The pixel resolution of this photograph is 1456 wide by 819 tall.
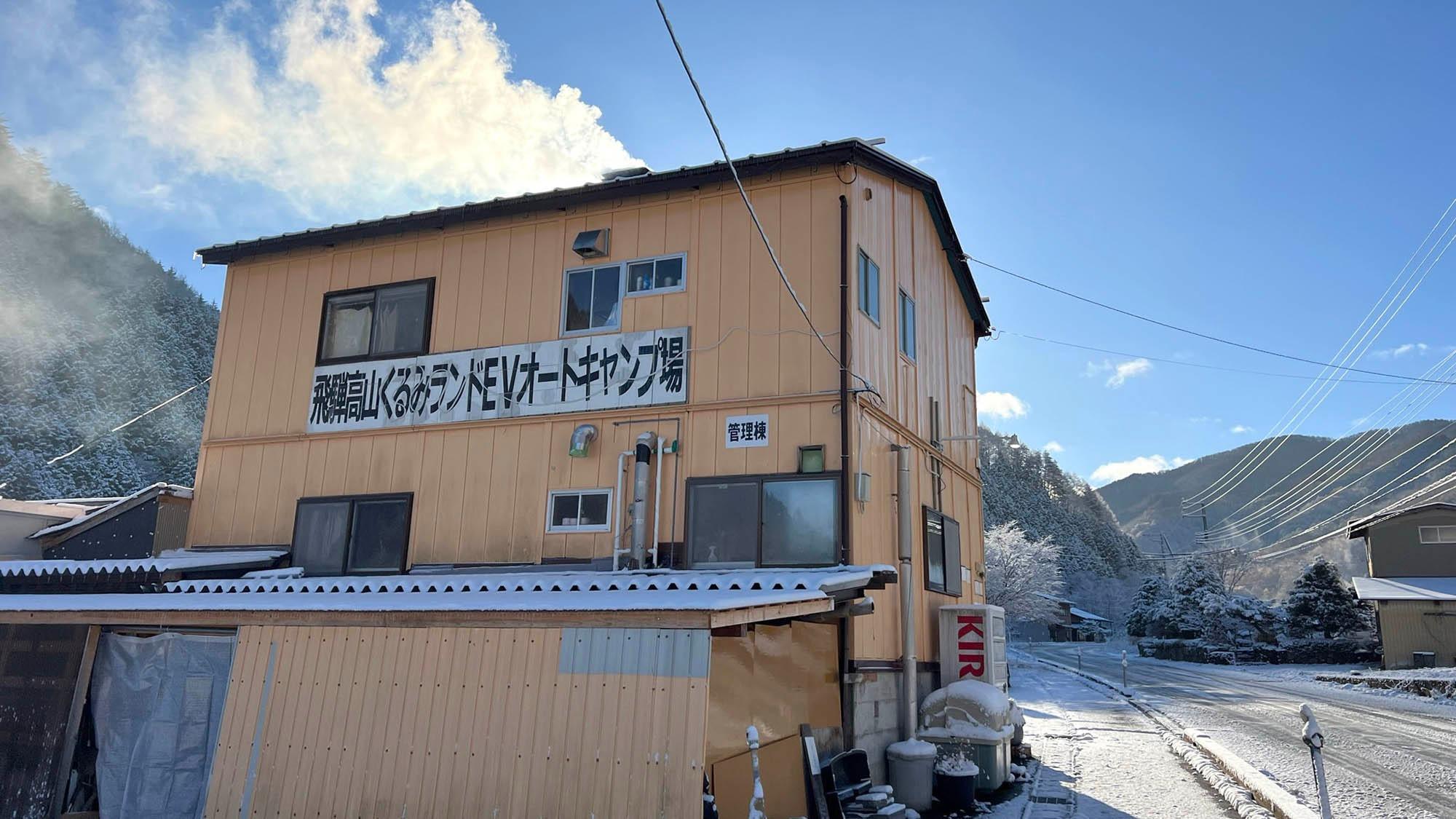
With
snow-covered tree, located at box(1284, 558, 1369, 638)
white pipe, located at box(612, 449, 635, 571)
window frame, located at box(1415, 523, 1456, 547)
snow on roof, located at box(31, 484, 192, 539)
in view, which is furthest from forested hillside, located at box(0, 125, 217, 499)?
window frame, located at box(1415, 523, 1456, 547)

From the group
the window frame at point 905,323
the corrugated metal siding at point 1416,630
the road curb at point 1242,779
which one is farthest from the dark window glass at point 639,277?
the corrugated metal siding at point 1416,630

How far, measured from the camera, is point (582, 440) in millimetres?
11883

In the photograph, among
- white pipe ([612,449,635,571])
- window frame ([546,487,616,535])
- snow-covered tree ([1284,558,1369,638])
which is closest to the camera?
white pipe ([612,449,635,571])

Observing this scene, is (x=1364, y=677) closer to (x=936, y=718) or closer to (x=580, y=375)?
(x=936, y=718)

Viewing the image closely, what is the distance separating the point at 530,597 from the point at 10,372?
162ft

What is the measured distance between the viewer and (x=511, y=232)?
13.4 metres

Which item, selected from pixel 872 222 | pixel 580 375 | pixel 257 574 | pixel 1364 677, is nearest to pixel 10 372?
pixel 257 574

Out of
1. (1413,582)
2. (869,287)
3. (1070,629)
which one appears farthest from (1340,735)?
(1070,629)

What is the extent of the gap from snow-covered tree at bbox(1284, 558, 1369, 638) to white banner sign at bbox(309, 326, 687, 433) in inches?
1734

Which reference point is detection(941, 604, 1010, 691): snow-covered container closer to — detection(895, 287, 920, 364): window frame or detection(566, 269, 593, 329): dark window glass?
detection(895, 287, 920, 364): window frame

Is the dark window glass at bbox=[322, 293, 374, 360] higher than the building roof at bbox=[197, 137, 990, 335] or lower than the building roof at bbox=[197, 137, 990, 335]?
lower

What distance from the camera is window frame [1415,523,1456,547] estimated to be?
38688 millimetres

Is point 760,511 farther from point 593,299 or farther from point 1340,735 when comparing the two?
point 1340,735

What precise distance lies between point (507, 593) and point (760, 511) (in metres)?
3.32
